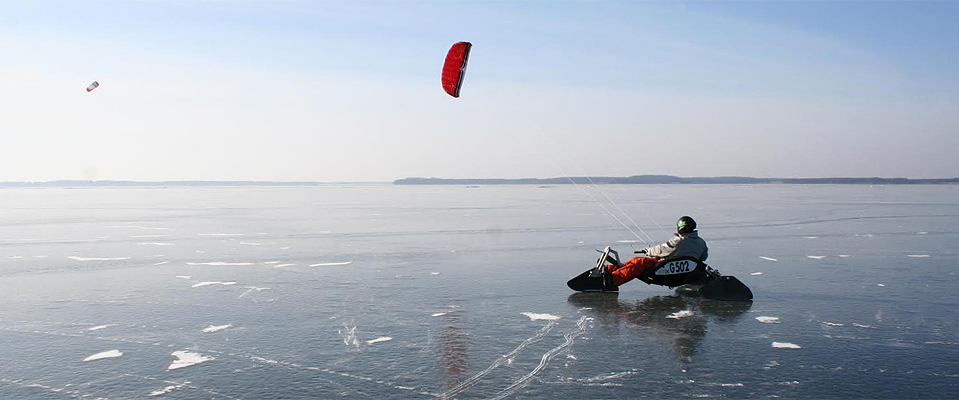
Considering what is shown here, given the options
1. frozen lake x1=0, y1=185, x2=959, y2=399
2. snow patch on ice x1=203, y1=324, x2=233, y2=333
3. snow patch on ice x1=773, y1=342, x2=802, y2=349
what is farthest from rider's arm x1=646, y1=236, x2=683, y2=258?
snow patch on ice x1=203, y1=324, x2=233, y2=333

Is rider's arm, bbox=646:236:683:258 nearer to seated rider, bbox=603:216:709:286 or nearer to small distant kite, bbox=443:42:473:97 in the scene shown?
seated rider, bbox=603:216:709:286

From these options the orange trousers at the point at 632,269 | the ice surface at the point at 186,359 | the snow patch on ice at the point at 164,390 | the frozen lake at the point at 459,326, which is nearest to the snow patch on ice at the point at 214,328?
the frozen lake at the point at 459,326

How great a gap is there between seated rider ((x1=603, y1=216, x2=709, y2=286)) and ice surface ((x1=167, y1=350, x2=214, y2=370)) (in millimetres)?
6198

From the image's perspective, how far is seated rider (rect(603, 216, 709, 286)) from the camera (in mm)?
10594

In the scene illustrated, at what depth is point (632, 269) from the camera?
1071 centimetres

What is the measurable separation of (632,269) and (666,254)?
0.57 m

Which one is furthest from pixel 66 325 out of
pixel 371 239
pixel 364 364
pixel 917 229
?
pixel 917 229

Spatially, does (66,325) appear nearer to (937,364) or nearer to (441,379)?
(441,379)

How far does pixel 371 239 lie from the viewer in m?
20.4

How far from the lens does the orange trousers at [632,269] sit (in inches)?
420

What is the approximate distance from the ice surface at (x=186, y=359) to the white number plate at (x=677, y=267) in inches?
263

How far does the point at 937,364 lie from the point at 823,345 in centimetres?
107

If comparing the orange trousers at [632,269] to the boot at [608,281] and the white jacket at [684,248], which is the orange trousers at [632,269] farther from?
the white jacket at [684,248]

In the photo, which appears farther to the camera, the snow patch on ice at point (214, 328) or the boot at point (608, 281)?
the boot at point (608, 281)
